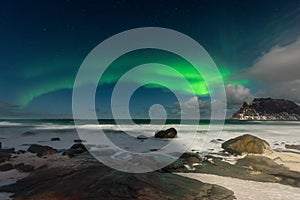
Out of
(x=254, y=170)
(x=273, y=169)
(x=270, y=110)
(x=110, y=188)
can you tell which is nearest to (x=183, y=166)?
(x=254, y=170)

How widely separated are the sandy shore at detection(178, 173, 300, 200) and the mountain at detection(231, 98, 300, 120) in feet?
369

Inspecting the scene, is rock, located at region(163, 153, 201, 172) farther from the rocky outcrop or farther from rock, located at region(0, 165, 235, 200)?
rock, located at region(0, 165, 235, 200)

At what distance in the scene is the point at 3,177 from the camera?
311 inches

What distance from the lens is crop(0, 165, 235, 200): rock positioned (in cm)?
531

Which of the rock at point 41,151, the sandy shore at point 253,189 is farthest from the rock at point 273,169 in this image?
the rock at point 41,151

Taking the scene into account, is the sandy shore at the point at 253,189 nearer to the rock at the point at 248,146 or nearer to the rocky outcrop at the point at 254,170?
the rocky outcrop at the point at 254,170

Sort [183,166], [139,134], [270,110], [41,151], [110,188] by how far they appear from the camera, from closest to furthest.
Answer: [110,188], [183,166], [41,151], [139,134], [270,110]

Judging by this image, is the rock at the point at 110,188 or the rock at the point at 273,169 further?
the rock at the point at 273,169

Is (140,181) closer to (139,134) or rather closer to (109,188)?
(109,188)

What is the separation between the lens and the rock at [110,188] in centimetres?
531

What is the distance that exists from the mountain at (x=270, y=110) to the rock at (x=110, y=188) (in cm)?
11430

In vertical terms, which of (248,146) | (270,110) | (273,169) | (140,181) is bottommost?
(273,169)

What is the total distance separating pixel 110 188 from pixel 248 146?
10219mm

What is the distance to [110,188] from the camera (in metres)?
5.48
